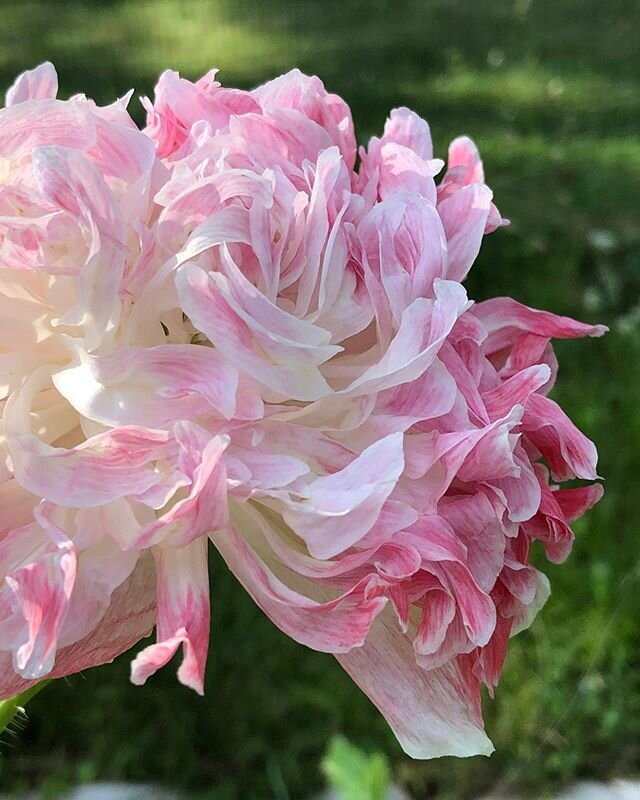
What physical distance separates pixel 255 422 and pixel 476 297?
1338 mm

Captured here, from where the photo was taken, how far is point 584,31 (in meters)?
2.79

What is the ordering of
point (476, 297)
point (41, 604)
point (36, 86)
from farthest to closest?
1. point (476, 297)
2. point (36, 86)
3. point (41, 604)

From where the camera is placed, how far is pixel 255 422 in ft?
1.27

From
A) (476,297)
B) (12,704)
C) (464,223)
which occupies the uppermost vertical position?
(464,223)

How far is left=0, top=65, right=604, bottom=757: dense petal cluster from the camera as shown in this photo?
367mm

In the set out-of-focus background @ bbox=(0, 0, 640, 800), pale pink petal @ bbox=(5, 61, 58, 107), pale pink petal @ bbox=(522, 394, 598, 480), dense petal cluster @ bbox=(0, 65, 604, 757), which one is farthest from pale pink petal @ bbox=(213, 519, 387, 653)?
out-of-focus background @ bbox=(0, 0, 640, 800)

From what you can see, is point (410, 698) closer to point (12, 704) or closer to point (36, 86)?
point (12, 704)

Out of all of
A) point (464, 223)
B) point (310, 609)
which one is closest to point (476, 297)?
point (464, 223)

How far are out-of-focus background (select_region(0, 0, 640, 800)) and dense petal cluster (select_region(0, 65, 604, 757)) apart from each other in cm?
71

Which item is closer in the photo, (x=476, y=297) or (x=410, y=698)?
(x=410, y=698)

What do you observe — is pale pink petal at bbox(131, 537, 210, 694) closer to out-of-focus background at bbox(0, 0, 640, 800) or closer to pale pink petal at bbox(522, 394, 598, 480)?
pale pink petal at bbox(522, 394, 598, 480)

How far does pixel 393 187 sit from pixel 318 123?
5 cm

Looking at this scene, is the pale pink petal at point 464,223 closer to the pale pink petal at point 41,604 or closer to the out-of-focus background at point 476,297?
the pale pink petal at point 41,604

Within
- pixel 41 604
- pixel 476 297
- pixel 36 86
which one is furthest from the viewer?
pixel 476 297
